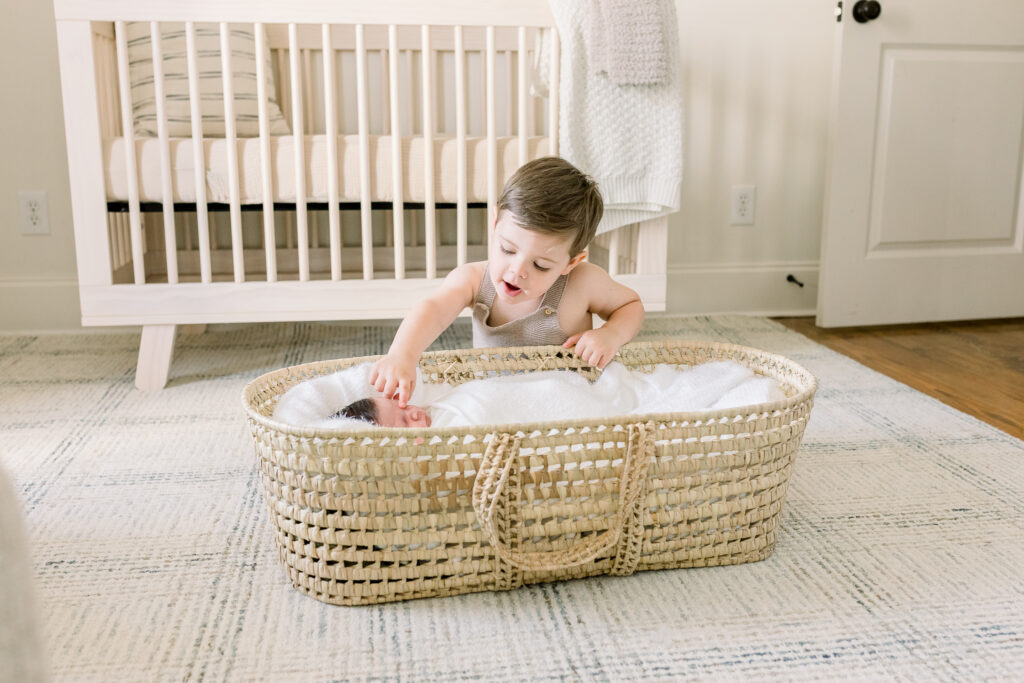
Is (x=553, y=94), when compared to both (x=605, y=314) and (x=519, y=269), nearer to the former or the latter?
(x=605, y=314)

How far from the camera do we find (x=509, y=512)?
88 cm

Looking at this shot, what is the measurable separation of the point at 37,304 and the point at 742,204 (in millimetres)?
1943

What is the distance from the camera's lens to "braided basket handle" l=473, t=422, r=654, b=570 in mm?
853

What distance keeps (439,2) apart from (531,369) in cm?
87

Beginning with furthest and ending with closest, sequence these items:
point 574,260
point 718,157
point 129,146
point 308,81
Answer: point 718,157 → point 308,81 → point 129,146 → point 574,260

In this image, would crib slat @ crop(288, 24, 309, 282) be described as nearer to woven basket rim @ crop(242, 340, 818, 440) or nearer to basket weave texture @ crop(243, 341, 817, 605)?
woven basket rim @ crop(242, 340, 818, 440)

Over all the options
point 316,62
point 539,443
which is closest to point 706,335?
point 316,62

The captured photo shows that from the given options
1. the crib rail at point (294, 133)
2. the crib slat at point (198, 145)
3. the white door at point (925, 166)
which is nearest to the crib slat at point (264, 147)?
the crib rail at point (294, 133)

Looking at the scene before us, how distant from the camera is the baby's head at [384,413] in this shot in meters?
1.06

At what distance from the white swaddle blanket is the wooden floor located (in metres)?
0.66

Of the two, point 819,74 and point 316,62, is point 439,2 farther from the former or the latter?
point 819,74

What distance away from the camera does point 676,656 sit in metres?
0.83

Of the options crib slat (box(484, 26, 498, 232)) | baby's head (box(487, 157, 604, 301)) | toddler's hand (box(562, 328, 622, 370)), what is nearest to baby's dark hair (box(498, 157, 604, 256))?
baby's head (box(487, 157, 604, 301))

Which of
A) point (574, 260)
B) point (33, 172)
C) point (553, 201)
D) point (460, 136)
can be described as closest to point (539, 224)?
point (553, 201)
